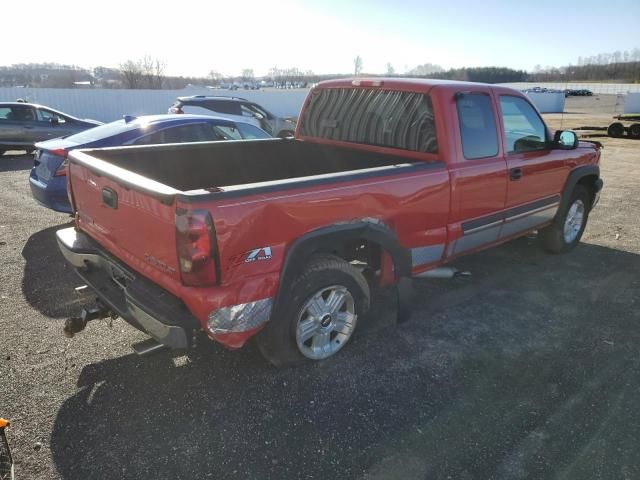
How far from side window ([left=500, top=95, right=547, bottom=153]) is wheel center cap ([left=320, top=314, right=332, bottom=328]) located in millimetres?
2448

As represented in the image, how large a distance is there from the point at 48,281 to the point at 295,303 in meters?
2.98

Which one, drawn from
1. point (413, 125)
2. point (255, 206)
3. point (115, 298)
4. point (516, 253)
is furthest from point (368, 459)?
point (516, 253)

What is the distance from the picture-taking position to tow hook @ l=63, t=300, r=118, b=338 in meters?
3.22

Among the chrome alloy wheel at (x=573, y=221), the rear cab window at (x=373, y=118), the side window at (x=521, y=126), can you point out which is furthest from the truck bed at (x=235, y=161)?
the chrome alloy wheel at (x=573, y=221)

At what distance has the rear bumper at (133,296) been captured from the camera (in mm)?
2664

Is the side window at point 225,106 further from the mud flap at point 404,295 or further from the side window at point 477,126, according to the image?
the mud flap at point 404,295

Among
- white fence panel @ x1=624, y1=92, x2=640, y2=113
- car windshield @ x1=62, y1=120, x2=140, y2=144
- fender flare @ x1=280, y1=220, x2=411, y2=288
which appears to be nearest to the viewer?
fender flare @ x1=280, y1=220, x2=411, y2=288

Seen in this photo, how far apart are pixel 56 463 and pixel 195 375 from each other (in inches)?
38.8

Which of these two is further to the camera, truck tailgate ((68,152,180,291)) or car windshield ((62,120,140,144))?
car windshield ((62,120,140,144))

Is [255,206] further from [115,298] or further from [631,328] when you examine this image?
[631,328]

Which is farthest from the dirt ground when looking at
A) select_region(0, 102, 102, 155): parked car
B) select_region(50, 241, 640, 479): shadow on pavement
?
select_region(0, 102, 102, 155): parked car

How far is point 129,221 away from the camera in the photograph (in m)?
2.96

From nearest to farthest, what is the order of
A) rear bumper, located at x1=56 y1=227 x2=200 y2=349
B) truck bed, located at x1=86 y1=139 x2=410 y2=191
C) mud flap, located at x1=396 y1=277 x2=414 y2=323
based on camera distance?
rear bumper, located at x1=56 y1=227 x2=200 y2=349 < mud flap, located at x1=396 y1=277 x2=414 y2=323 < truck bed, located at x1=86 y1=139 x2=410 y2=191

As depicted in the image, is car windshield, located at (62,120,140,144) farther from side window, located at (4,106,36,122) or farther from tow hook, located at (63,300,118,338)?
side window, located at (4,106,36,122)
